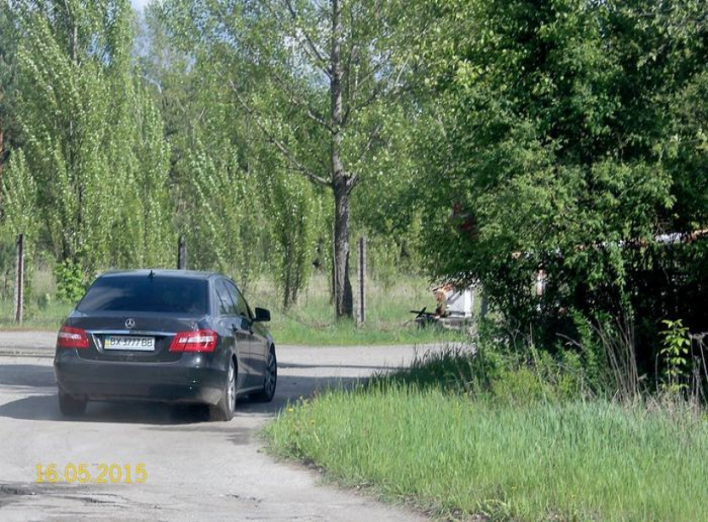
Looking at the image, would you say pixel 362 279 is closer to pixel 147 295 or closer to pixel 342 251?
pixel 342 251

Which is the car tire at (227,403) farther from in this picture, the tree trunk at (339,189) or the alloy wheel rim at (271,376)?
the tree trunk at (339,189)

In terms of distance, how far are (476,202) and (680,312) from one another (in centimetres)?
271

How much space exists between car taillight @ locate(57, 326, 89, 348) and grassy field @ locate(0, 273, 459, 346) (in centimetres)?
1241

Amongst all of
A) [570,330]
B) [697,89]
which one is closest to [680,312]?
[570,330]

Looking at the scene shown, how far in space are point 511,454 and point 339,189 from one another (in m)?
20.0

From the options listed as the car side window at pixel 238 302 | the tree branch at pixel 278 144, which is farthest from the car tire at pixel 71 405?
the tree branch at pixel 278 144

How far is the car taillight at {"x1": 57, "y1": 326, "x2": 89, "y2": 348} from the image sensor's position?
1290 centimetres

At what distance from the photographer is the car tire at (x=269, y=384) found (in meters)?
15.6

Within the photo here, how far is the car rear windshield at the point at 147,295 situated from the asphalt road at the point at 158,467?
1257 millimetres

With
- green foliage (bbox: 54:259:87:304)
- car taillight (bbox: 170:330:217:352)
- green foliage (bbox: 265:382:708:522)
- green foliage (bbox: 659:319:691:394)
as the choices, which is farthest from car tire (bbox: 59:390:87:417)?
green foliage (bbox: 54:259:87:304)

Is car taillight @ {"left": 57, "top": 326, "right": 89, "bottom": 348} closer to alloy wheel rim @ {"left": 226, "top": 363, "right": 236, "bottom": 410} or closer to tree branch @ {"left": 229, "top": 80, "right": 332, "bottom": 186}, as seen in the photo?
alloy wheel rim @ {"left": 226, "top": 363, "right": 236, "bottom": 410}

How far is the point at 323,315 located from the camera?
105 ft

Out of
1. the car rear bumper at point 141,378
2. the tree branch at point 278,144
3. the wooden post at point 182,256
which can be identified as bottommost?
the car rear bumper at point 141,378

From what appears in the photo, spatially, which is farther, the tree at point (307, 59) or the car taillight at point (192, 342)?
the tree at point (307, 59)
